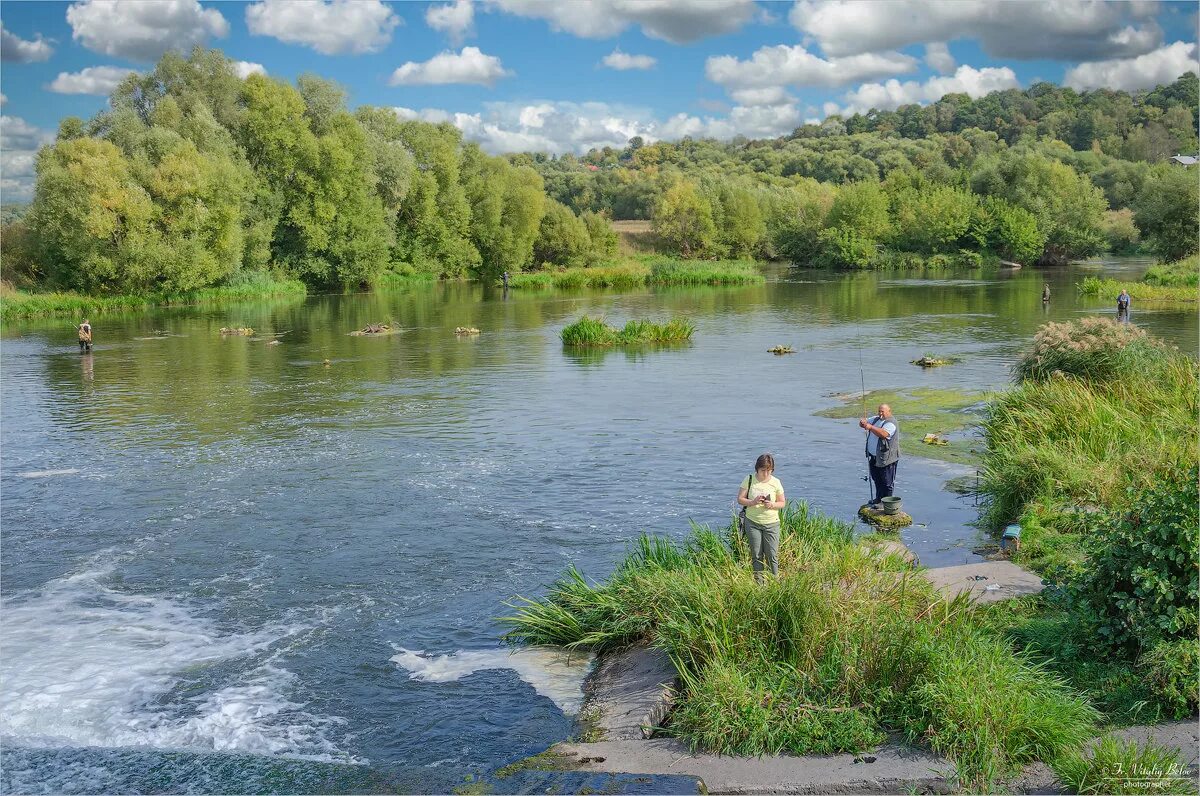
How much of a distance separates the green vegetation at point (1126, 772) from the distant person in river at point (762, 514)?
4444mm

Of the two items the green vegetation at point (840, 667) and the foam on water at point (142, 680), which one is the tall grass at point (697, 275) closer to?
the foam on water at point (142, 680)

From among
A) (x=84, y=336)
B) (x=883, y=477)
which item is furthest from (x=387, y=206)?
(x=883, y=477)

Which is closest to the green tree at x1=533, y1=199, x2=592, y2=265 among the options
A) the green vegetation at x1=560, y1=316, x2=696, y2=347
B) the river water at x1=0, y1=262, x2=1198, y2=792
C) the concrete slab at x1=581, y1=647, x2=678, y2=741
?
the green vegetation at x1=560, y1=316, x2=696, y2=347

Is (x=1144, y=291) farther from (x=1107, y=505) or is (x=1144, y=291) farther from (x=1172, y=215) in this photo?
(x=1107, y=505)

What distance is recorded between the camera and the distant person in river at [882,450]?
17938 millimetres

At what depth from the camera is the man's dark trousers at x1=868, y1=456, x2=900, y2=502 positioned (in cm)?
1833

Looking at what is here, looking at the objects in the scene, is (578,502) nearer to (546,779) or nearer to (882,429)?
(882,429)

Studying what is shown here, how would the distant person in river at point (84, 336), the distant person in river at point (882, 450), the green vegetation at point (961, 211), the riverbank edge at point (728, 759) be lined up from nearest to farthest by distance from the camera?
the riverbank edge at point (728, 759), the distant person in river at point (882, 450), the distant person in river at point (84, 336), the green vegetation at point (961, 211)

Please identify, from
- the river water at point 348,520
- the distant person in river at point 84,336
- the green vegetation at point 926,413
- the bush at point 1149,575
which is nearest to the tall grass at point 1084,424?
the green vegetation at point 926,413

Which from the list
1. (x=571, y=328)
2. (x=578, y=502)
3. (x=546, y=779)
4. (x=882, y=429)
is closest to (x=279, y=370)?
A: (x=571, y=328)

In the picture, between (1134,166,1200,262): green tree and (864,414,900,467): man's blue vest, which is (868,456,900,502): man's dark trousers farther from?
(1134,166,1200,262): green tree

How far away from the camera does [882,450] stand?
18078 mm

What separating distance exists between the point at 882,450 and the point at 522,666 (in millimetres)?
8635

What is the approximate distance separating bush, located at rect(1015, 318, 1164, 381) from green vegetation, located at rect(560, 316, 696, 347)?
73.7 feet
